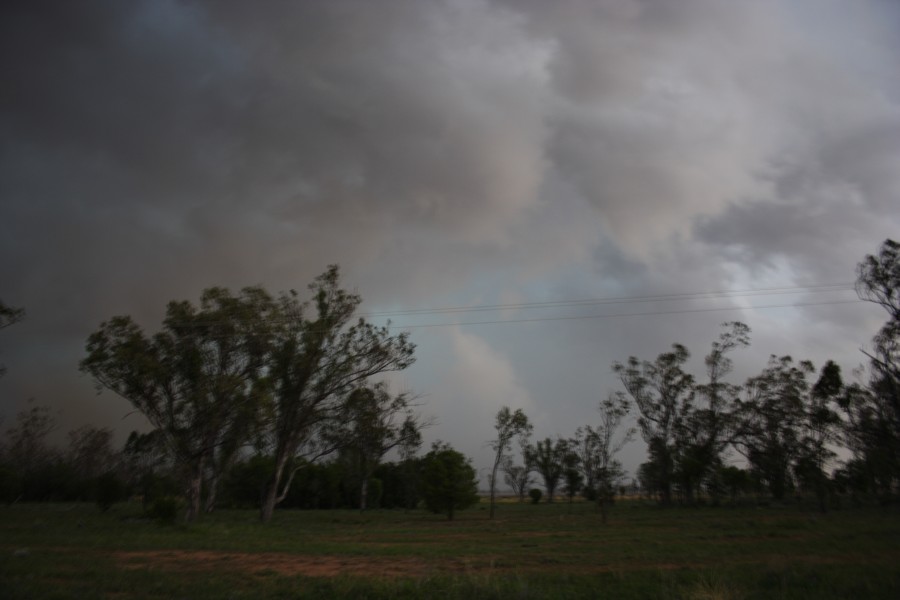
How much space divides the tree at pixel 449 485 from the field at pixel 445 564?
17.9 metres

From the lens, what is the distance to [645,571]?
1356 centimetres

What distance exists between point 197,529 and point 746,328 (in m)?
51.1

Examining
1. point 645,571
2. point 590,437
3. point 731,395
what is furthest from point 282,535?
point 731,395

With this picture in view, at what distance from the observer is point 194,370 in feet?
110

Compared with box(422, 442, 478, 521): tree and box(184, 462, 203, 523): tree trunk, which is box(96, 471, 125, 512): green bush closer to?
box(184, 462, 203, 523): tree trunk

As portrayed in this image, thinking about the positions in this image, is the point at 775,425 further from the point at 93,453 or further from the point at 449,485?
the point at 93,453

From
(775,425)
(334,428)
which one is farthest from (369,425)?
(775,425)

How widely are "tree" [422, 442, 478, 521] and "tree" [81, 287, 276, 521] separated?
629 inches

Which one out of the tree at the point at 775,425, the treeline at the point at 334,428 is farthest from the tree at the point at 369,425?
the tree at the point at 775,425

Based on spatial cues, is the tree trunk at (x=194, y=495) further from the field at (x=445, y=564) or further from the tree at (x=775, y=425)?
the tree at (x=775, y=425)

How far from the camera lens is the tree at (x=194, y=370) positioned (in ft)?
106

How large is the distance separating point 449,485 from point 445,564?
2784 cm

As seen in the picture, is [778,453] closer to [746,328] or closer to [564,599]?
[746,328]

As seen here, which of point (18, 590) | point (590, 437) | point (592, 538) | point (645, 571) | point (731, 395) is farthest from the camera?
point (731, 395)
